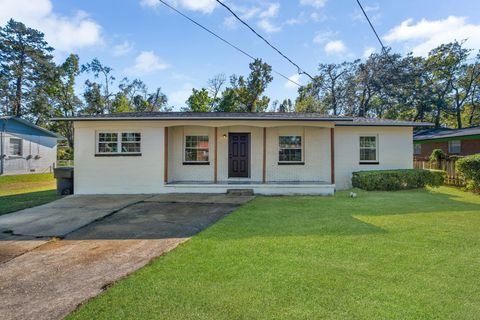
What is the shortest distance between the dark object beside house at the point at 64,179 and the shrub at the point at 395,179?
11.3 metres

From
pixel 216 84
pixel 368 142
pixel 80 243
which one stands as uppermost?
pixel 216 84

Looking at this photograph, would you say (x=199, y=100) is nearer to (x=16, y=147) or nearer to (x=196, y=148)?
(x=16, y=147)

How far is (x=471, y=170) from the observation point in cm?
999

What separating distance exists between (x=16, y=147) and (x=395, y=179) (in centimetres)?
2299

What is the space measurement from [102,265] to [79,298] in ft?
3.13

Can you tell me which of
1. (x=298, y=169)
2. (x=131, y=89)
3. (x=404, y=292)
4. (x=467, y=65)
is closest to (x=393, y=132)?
(x=298, y=169)

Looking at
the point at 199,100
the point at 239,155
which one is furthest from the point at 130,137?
the point at 199,100

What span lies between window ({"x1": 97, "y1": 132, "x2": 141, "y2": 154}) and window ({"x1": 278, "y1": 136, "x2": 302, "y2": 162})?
226 inches

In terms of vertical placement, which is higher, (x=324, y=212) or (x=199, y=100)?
(x=199, y=100)

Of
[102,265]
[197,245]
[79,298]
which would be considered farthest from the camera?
[197,245]

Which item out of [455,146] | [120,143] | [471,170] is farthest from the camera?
[455,146]

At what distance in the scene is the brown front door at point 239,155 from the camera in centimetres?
1175

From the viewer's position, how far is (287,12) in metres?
9.94

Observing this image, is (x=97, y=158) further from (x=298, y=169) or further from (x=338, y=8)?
(x=338, y=8)
